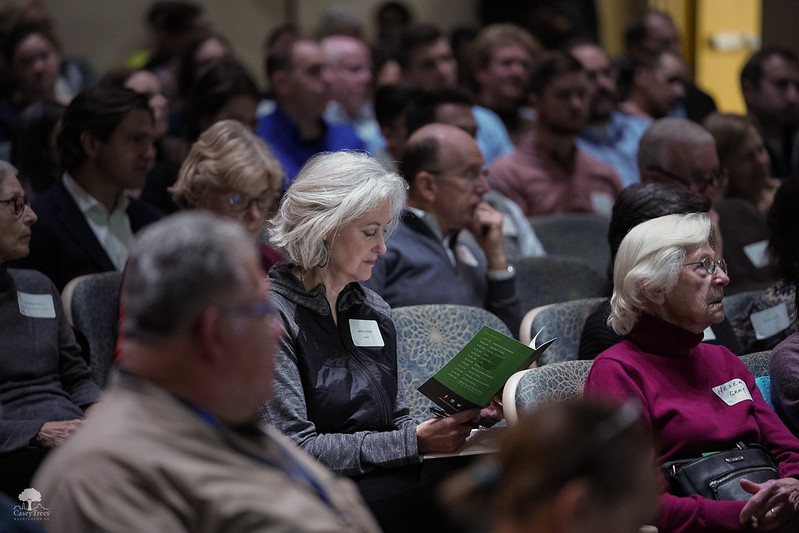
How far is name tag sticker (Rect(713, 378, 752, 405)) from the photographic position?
8.54ft

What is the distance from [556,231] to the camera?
4.56 meters

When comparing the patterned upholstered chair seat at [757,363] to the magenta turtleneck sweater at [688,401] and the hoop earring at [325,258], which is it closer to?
the magenta turtleneck sweater at [688,401]

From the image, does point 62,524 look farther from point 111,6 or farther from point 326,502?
point 111,6

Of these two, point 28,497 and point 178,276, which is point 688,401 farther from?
point 28,497

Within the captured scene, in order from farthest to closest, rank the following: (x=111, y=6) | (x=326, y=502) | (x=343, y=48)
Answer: (x=111, y=6) < (x=343, y=48) < (x=326, y=502)

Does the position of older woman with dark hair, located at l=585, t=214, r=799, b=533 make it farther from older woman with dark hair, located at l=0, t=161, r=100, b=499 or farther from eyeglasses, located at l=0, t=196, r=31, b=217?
eyeglasses, located at l=0, t=196, r=31, b=217

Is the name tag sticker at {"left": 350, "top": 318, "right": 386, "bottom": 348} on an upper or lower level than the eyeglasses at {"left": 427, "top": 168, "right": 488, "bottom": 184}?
upper

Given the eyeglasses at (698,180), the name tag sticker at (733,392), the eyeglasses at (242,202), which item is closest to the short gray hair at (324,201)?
the eyeglasses at (242,202)

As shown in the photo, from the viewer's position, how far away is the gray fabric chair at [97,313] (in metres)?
3.16

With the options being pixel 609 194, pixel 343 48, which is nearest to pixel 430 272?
pixel 609 194

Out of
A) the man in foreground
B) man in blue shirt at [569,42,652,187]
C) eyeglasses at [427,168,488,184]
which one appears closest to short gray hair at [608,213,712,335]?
eyeglasses at [427,168,488,184]

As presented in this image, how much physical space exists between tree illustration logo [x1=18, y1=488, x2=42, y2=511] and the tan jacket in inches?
39.1

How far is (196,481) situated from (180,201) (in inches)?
91.3

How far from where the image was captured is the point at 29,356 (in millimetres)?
2898
